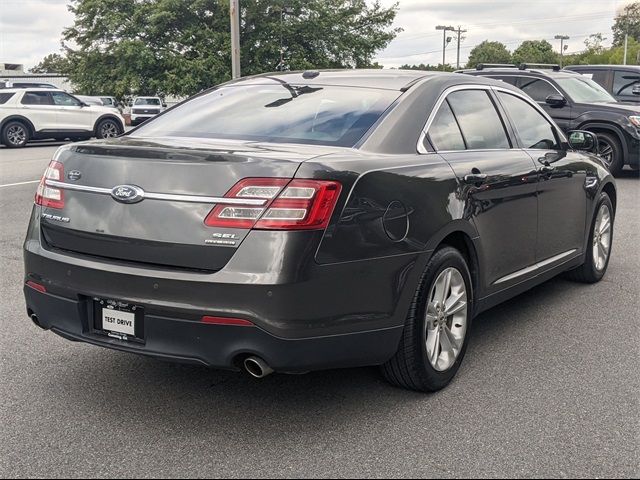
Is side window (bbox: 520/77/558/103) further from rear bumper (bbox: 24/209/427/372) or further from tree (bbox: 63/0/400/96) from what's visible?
tree (bbox: 63/0/400/96)

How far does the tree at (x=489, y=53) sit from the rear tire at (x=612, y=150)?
114771 millimetres

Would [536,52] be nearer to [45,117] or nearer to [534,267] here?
[45,117]

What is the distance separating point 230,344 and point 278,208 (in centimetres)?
59

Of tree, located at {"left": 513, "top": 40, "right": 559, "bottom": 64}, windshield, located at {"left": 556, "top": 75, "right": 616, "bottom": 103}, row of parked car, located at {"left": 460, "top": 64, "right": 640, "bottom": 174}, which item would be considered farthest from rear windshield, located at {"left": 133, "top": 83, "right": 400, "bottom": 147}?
tree, located at {"left": 513, "top": 40, "right": 559, "bottom": 64}

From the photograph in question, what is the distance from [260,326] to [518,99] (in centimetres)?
297

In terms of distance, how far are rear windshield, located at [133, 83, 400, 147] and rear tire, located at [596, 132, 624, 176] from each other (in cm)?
1030

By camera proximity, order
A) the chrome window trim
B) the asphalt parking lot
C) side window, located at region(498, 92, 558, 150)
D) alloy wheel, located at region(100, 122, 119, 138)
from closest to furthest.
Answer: the asphalt parking lot
the chrome window trim
side window, located at region(498, 92, 558, 150)
alloy wheel, located at region(100, 122, 119, 138)

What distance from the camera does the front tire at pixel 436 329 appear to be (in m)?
3.50

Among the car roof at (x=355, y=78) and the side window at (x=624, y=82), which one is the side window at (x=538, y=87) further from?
the car roof at (x=355, y=78)

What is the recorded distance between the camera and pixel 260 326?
9.75ft

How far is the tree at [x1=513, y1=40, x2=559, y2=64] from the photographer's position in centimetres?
11762

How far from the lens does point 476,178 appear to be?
4004 mm

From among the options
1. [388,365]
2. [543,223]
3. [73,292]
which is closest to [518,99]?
[543,223]

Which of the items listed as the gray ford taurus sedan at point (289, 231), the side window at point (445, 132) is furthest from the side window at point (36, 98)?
the side window at point (445, 132)
